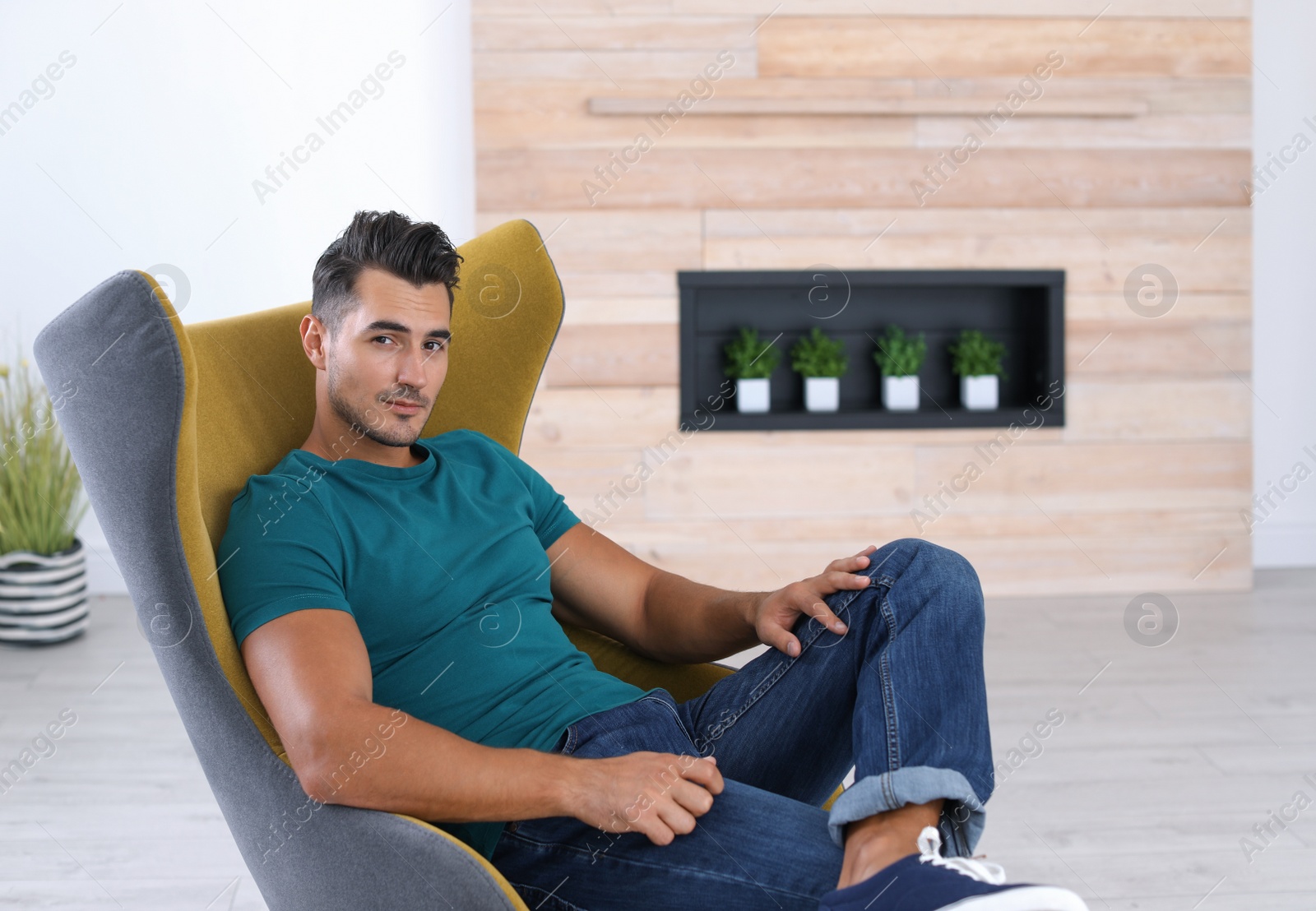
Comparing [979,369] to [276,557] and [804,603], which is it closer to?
[804,603]

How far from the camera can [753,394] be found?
355cm

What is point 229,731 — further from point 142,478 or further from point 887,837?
point 887,837

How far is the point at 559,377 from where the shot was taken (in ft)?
11.3

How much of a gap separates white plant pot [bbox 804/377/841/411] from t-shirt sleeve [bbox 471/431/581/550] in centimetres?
208

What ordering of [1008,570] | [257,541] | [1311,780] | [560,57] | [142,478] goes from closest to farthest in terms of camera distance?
[142,478], [257,541], [1311,780], [560,57], [1008,570]

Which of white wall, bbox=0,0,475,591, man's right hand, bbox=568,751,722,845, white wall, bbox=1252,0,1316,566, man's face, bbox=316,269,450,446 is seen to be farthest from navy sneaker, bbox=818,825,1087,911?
white wall, bbox=1252,0,1316,566

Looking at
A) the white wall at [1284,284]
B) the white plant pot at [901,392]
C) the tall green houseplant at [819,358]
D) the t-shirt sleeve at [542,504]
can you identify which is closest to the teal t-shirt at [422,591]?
the t-shirt sleeve at [542,504]

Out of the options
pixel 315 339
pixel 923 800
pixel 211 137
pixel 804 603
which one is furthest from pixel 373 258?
pixel 211 137

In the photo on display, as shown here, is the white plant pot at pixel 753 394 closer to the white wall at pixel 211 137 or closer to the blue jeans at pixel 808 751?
the white wall at pixel 211 137

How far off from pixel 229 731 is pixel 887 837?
67 cm

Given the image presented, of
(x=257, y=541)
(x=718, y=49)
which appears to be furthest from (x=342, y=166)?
(x=257, y=541)

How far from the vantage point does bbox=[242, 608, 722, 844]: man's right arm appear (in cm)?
107

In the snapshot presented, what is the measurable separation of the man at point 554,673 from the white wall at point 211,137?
2237 mm

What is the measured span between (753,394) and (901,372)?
496mm
